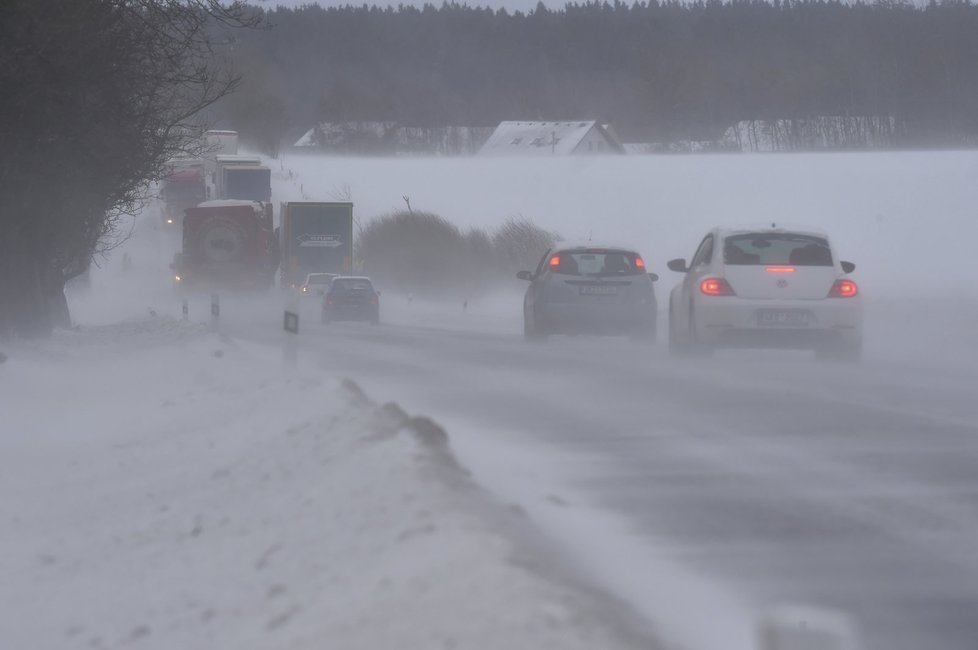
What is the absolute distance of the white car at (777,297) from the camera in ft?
55.8

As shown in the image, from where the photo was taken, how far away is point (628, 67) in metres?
84.4

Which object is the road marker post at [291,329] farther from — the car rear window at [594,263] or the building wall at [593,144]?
the building wall at [593,144]

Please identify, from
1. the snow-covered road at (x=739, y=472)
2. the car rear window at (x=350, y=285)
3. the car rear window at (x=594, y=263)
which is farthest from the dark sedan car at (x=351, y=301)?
the snow-covered road at (x=739, y=472)

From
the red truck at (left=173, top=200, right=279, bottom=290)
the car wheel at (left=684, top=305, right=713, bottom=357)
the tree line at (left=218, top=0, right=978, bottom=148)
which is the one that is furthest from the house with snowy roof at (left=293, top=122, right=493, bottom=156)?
the car wheel at (left=684, top=305, right=713, bottom=357)

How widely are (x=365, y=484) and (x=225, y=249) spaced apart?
139 ft

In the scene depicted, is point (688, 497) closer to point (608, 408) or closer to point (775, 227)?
point (608, 408)

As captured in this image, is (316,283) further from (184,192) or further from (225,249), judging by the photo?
(184,192)

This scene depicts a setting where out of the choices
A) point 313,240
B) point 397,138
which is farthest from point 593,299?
point 397,138

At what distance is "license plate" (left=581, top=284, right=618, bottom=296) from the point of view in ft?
71.6

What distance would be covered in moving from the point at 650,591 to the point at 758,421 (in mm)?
5910

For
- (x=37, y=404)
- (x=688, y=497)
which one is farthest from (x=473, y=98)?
(x=688, y=497)

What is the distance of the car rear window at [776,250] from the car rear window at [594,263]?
4.54 metres

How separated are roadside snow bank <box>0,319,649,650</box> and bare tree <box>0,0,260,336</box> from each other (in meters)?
5.25

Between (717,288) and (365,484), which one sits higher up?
(717,288)
